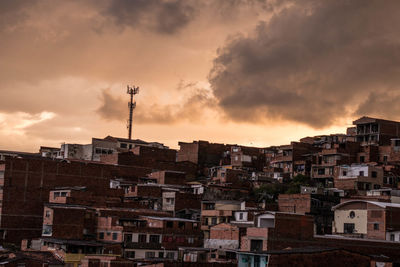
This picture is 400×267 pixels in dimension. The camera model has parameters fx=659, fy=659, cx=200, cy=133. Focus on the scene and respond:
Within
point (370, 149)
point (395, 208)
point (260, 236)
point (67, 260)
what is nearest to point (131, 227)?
point (67, 260)

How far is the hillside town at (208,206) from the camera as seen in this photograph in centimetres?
5091

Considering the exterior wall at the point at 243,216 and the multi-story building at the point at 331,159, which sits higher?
the multi-story building at the point at 331,159

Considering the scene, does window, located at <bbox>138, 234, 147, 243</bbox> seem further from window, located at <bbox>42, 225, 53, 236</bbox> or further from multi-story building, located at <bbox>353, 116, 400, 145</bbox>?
multi-story building, located at <bbox>353, 116, 400, 145</bbox>

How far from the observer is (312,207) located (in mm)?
65375

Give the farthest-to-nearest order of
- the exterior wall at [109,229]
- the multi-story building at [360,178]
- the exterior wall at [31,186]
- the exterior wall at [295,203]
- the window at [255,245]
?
the multi-story building at [360,178]
the exterior wall at [31,186]
the exterior wall at [295,203]
the exterior wall at [109,229]
the window at [255,245]

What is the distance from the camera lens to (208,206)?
6769 cm

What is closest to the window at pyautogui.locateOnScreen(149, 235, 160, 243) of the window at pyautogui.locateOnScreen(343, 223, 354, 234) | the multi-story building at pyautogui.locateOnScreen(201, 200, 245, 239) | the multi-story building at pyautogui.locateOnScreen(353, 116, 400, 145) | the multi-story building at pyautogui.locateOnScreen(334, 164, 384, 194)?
the multi-story building at pyautogui.locateOnScreen(201, 200, 245, 239)

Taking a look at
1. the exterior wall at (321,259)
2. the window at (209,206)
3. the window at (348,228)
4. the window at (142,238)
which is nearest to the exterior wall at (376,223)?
the window at (348,228)

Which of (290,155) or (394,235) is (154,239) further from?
(290,155)

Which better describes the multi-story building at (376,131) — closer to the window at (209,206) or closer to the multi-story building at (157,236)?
the window at (209,206)

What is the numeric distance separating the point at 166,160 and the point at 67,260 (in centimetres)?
4015

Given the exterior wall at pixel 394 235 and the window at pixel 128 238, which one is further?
the window at pixel 128 238

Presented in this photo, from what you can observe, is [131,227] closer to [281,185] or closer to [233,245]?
[233,245]

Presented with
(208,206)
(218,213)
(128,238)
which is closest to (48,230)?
(128,238)
